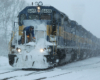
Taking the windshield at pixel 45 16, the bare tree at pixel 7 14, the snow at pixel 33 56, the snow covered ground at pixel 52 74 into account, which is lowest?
the snow covered ground at pixel 52 74

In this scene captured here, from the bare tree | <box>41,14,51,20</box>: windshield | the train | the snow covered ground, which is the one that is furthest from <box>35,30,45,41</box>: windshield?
the bare tree

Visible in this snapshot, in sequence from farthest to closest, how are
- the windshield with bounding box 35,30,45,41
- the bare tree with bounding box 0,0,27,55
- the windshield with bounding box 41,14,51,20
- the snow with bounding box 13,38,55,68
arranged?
the bare tree with bounding box 0,0,27,55 → the windshield with bounding box 41,14,51,20 → the windshield with bounding box 35,30,45,41 → the snow with bounding box 13,38,55,68

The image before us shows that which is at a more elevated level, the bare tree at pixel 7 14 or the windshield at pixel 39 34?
the bare tree at pixel 7 14

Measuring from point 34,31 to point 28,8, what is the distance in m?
1.54

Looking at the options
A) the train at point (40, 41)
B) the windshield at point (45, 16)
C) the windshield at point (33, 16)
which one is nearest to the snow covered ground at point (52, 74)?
the train at point (40, 41)

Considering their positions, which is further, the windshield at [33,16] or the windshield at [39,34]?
the windshield at [33,16]

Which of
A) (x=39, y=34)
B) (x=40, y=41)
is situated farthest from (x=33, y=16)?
(x=40, y=41)

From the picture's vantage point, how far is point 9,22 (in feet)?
93.4

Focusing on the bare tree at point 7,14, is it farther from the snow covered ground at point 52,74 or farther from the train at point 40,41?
the snow covered ground at point 52,74

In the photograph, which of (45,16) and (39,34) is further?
(45,16)

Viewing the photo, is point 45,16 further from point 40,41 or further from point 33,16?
→ point 40,41

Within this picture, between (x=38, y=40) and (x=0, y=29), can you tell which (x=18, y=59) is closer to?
(x=38, y=40)

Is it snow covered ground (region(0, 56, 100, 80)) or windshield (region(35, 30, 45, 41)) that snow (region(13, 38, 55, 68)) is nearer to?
snow covered ground (region(0, 56, 100, 80))

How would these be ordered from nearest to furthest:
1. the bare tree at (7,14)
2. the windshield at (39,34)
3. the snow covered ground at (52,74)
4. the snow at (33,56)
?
1. the snow covered ground at (52,74)
2. the snow at (33,56)
3. the windshield at (39,34)
4. the bare tree at (7,14)
